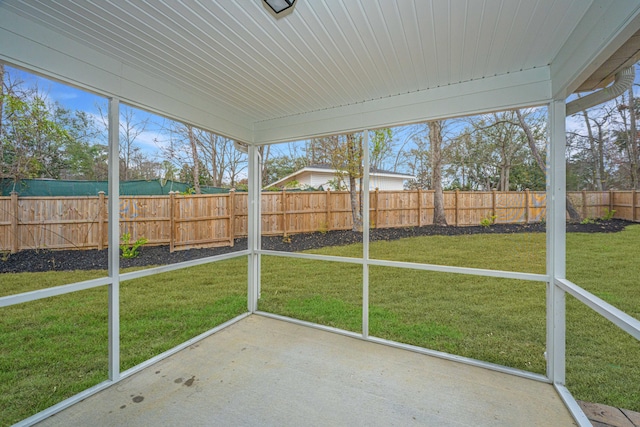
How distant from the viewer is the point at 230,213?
401cm

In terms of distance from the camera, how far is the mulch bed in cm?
221

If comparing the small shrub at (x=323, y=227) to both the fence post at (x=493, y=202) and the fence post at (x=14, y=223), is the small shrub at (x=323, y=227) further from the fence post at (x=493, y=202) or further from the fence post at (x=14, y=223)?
the fence post at (x=14, y=223)

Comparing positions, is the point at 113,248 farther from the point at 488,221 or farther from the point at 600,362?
the point at 600,362

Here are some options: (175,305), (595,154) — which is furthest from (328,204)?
(595,154)

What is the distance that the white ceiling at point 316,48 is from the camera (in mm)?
1483

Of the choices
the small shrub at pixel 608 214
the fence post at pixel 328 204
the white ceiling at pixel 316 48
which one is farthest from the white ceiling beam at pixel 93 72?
the small shrub at pixel 608 214

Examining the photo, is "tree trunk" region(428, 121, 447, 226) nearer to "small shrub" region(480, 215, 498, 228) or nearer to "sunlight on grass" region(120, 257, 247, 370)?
"small shrub" region(480, 215, 498, 228)

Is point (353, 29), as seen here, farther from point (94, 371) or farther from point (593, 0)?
point (94, 371)

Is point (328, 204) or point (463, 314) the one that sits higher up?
point (328, 204)

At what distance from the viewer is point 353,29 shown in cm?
169

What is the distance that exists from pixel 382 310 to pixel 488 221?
1742 mm

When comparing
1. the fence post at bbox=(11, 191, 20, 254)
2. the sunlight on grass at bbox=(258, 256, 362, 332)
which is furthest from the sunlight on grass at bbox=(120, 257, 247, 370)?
the fence post at bbox=(11, 191, 20, 254)

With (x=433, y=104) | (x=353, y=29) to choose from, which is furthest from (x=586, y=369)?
(x=353, y=29)

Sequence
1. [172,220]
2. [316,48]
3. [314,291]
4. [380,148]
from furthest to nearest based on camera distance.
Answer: [314,291], [380,148], [172,220], [316,48]
